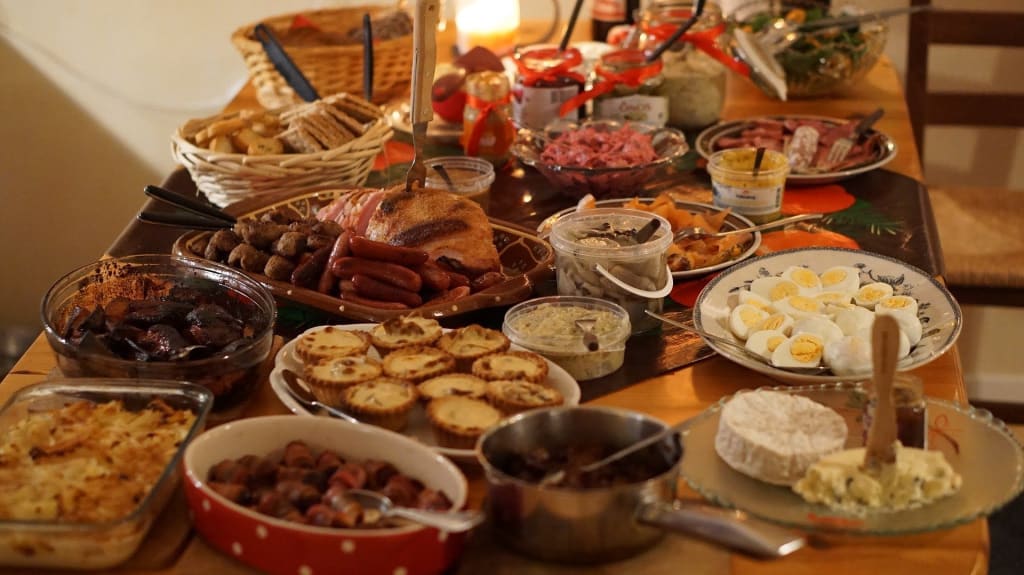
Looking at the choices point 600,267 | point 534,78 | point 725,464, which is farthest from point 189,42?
A: point 725,464

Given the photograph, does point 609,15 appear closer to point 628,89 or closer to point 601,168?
point 628,89

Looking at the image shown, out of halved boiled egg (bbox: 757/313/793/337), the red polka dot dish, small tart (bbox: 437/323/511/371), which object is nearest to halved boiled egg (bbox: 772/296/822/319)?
halved boiled egg (bbox: 757/313/793/337)

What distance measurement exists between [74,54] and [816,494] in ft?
11.0

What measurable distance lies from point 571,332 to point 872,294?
1.52 ft

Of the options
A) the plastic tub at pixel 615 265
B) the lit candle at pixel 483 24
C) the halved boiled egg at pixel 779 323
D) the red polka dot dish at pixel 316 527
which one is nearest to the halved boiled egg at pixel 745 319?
the halved boiled egg at pixel 779 323

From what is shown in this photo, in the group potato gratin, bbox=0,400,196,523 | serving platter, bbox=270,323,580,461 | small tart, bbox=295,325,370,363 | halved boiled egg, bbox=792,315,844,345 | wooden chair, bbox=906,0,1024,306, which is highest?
potato gratin, bbox=0,400,196,523

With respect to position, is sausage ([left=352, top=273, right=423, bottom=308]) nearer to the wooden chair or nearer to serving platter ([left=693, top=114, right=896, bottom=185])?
serving platter ([left=693, top=114, right=896, bottom=185])

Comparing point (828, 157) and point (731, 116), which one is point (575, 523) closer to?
point (828, 157)

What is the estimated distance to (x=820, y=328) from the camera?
1.54 meters

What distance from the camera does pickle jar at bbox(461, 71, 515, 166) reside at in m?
2.40

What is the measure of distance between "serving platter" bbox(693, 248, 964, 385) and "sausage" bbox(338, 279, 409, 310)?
0.42 m

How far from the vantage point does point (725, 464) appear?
1.26m

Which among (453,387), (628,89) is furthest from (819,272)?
(628,89)

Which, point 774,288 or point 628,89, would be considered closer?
point 774,288
